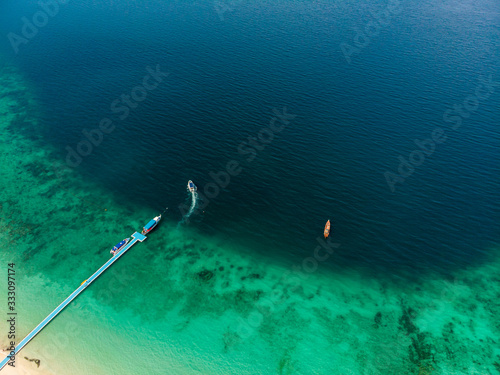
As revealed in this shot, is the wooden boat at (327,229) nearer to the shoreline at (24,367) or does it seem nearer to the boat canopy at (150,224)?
the boat canopy at (150,224)

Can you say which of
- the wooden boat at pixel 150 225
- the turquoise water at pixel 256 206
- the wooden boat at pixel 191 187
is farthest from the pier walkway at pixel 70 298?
the wooden boat at pixel 191 187

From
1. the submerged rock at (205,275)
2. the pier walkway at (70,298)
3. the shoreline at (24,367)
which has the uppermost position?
the submerged rock at (205,275)

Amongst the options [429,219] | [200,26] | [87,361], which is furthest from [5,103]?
[429,219]

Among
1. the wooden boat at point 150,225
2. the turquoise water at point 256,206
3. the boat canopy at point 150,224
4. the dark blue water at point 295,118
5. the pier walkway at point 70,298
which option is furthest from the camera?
the dark blue water at point 295,118

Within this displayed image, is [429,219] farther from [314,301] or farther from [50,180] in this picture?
[50,180]

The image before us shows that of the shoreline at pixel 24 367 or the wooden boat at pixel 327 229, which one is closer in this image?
the shoreline at pixel 24 367

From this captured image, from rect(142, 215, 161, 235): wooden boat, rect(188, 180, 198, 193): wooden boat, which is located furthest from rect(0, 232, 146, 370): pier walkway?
rect(188, 180, 198, 193): wooden boat
